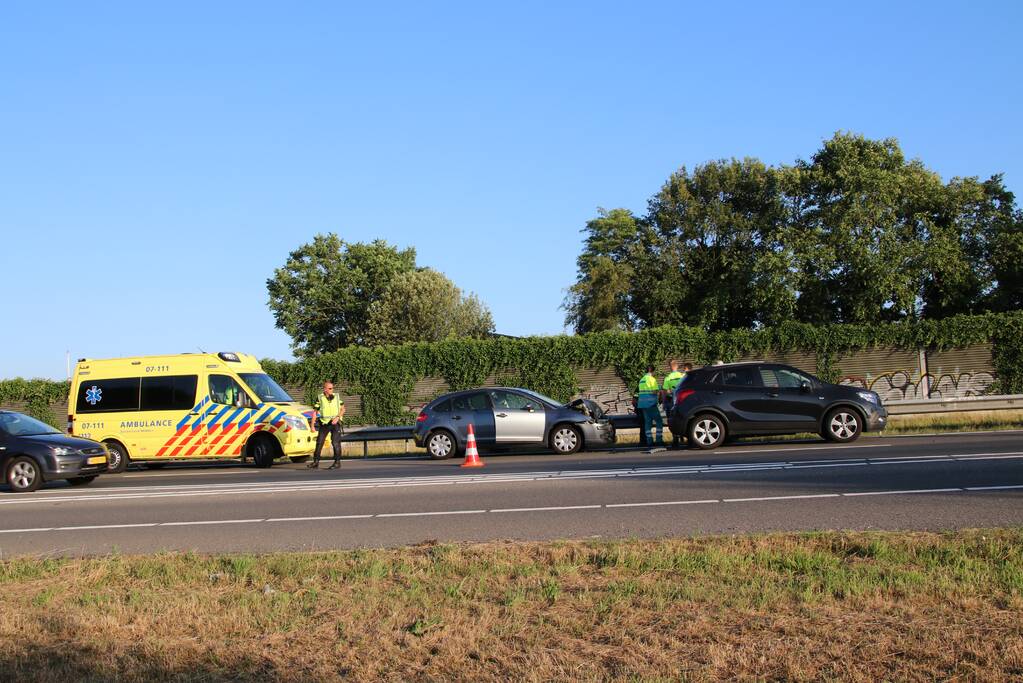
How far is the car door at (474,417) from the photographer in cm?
2186

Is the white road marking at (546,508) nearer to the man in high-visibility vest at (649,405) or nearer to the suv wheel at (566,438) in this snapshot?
the suv wheel at (566,438)

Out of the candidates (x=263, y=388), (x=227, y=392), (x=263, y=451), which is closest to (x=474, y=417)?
(x=263, y=451)

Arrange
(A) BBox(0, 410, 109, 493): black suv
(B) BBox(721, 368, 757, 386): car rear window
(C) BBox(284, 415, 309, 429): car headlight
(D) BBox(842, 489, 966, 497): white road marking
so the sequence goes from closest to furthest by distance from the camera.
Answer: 1. (D) BBox(842, 489, 966, 497): white road marking
2. (A) BBox(0, 410, 109, 493): black suv
3. (B) BBox(721, 368, 757, 386): car rear window
4. (C) BBox(284, 415, 309, 429): car headlight

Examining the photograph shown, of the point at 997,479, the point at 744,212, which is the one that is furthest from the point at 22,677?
the point at 744,212

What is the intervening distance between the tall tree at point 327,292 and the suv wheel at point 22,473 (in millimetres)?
55981

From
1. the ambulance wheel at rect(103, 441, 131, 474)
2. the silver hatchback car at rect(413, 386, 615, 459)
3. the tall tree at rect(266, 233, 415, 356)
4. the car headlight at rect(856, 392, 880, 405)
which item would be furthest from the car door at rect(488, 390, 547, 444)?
the tall tree at rect(266, 233, 415, 356)

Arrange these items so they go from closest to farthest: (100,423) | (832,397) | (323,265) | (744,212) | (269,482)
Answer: (269,482)
(832,397)
(100,423)
(744,212)
(323,265)

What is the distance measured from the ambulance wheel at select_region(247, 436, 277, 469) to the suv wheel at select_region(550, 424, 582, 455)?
599 centimetres

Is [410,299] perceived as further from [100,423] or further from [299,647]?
[299,647]

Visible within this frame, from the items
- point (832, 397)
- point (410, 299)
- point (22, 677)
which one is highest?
point (410, 299)

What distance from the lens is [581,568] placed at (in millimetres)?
7500

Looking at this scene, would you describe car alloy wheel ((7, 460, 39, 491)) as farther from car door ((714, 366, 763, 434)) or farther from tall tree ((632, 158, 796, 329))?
tall tree ((632, 158, 796, 329))

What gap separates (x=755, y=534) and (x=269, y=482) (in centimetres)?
1031

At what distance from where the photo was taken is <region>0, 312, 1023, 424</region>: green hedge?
32.3m
